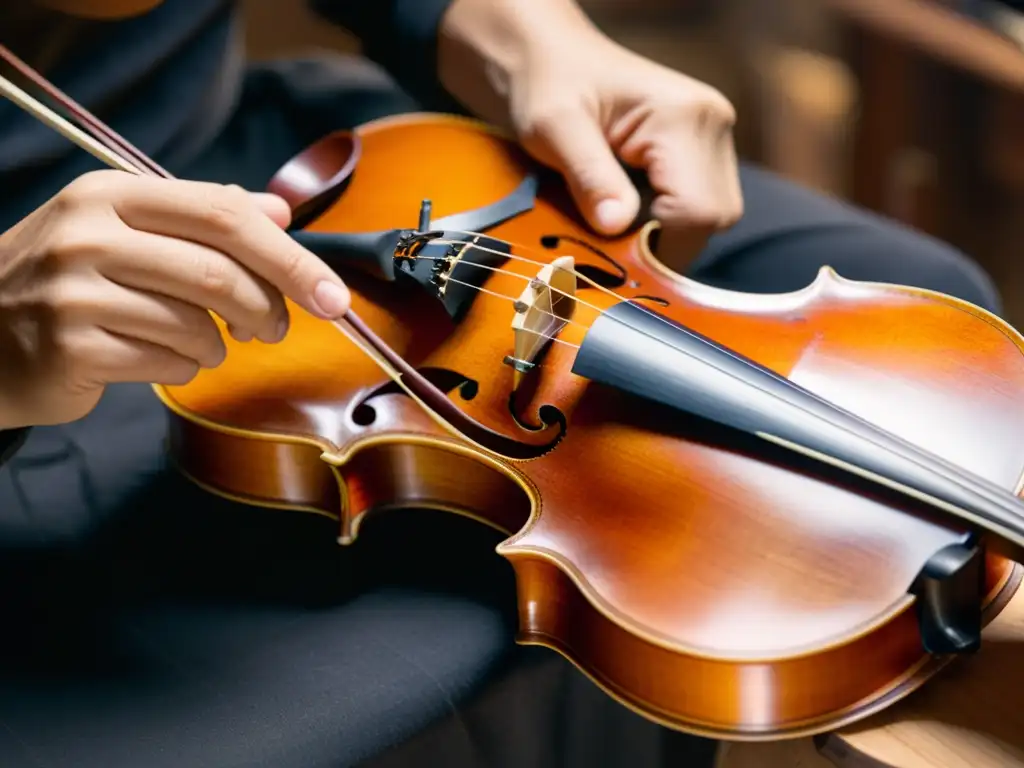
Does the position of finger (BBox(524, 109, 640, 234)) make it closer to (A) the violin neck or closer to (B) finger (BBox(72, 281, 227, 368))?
(A) the violin neck

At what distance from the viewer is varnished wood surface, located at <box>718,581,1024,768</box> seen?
469 millimetres

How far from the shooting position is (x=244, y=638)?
58cm

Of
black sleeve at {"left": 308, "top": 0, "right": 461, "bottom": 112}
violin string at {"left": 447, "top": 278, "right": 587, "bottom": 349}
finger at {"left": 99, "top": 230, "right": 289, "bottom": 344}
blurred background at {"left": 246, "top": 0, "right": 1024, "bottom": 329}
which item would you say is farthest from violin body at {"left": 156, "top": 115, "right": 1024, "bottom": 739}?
blurred background at {"left": 246, "top": 0, "right": 1024, "bottom": 329}

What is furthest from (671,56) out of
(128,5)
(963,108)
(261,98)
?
(128,5)

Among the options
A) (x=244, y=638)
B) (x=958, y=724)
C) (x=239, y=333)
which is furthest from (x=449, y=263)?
(x=958, y=724)

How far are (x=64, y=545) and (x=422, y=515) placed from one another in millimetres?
221

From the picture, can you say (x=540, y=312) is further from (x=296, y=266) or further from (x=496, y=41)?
(x=496, y=41)

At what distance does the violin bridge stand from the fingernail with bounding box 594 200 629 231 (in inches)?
4.3

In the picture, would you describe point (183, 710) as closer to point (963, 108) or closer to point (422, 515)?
point (422, 515)

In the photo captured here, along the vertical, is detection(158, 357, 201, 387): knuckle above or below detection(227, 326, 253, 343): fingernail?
below

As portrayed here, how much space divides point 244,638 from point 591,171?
0.39 metres

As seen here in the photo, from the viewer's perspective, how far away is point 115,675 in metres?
0.56

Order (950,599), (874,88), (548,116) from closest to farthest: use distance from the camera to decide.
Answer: (950,599) → (548,116) → (874,88)

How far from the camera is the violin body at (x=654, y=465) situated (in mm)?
473
